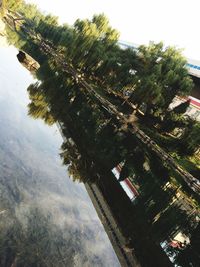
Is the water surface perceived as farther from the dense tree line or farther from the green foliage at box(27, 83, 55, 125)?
the dense tree line

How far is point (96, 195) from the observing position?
41.5 ft

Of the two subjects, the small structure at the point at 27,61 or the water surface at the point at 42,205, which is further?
the small structure at the point at 27,61

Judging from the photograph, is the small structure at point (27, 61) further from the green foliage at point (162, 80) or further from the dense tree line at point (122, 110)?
the green foliage at point (162, 80)

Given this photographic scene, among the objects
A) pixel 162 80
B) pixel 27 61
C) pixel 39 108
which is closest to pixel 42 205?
pixel 162 80

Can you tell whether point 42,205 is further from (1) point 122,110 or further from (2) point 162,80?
(2) point 162,80

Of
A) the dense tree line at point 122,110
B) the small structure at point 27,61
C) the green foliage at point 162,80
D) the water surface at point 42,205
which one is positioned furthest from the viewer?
the small structure at point 27,61

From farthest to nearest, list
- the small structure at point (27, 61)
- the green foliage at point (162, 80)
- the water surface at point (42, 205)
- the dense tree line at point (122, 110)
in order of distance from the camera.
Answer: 1. the small structure at point (27, 61)
2. the green foliage at point (162, 80)
3. the water surface at point (42, 205)
4. the dense tree line at point (122, 110)

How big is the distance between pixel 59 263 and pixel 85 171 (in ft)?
13.3

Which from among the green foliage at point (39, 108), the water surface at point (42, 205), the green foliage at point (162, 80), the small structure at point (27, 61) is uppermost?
the green foliage at point (162, 80)

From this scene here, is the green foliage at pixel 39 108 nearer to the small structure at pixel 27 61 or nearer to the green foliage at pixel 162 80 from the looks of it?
the small structure at pixel 27 61

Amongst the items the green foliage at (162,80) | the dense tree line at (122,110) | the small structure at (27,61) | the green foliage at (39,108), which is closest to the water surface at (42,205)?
the green foliage at (39,108)

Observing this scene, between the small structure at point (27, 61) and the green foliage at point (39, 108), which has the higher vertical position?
the small structure at point (27, 61)

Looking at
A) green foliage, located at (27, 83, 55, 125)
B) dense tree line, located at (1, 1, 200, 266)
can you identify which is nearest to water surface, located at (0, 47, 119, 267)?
green foliage, located at (27, 83, 55, 125)

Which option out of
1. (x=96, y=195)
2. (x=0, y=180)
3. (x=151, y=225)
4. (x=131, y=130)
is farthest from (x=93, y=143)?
(x=151, y=225)
